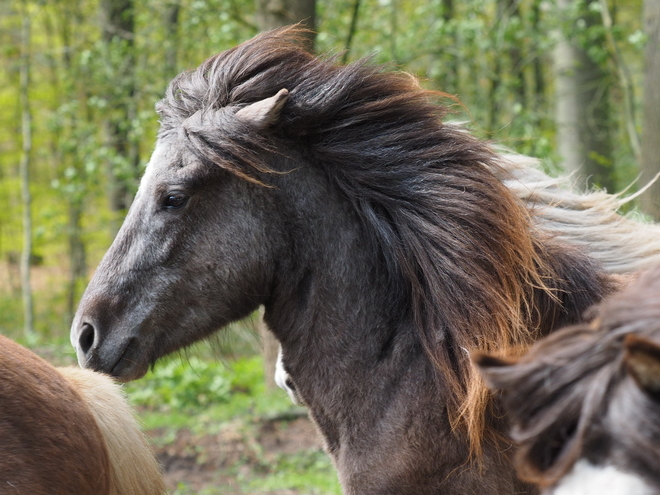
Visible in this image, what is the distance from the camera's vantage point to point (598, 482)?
4.12ft

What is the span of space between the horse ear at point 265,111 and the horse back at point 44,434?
1.20 metres

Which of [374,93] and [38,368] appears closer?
[38,368]

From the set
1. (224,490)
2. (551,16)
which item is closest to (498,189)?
(224,490)

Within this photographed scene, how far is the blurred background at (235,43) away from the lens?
607 centimetres

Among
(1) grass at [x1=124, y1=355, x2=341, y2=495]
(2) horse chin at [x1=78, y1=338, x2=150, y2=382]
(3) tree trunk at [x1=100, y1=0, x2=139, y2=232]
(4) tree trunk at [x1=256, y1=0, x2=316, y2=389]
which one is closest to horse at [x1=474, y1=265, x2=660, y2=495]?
(2) horse chin at [x1=78, y1=338, x2=150, y2=382]

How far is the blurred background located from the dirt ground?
2 cm

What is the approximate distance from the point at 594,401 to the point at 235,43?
24.5 ft

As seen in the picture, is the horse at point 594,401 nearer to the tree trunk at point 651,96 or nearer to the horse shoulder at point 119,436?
the horse shoulder at point 119,436

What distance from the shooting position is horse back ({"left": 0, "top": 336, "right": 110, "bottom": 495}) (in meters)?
2.20

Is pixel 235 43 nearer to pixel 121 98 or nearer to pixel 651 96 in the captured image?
pixel 121 98

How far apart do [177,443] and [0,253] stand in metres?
12.8

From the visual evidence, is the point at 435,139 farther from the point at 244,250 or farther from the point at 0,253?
the point at 0,253

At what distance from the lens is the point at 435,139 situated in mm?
2613

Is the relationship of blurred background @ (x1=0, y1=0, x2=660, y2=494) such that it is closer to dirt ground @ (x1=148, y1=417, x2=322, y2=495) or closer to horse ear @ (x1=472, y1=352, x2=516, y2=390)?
dirt ground @ (x1=148, y1=417, x2=322, y2=495)
